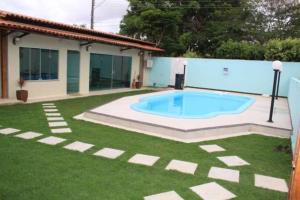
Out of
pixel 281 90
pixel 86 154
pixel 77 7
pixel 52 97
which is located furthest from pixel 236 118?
pixel 77 7

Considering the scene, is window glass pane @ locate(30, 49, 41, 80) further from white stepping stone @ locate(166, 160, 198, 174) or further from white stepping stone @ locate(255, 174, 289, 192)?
white stepping stone @ locate(255, 174, 289, 192)

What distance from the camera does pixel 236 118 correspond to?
8.56 m

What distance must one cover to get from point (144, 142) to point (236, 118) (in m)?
3.82

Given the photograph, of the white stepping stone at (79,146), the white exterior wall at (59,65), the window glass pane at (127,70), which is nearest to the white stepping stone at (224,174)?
the white stepping stone at (79,146)

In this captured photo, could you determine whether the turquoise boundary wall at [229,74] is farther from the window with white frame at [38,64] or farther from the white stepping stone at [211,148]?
the white stepping stone at [211,148]

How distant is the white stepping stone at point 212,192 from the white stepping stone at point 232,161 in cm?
108

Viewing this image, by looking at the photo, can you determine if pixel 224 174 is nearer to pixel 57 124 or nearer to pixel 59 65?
pixel 57 124

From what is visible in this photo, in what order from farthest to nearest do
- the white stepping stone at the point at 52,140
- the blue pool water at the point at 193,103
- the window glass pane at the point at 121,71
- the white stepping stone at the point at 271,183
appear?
the window glass pane at the point at 121,71 < the blue pool water at the point at 193,103 < the white stepping stone at the point at 52,140 < the white stepping stone at the point at 271,183

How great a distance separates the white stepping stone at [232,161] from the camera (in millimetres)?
5076

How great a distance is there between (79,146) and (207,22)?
25607 mm

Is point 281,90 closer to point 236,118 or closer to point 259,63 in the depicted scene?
point 259,63

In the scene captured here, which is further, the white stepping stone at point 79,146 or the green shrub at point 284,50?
the green shrub at point 284,50

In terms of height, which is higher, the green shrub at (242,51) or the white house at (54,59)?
the green shrub at (242,51)

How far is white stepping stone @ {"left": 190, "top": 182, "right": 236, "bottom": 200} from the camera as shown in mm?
3738
